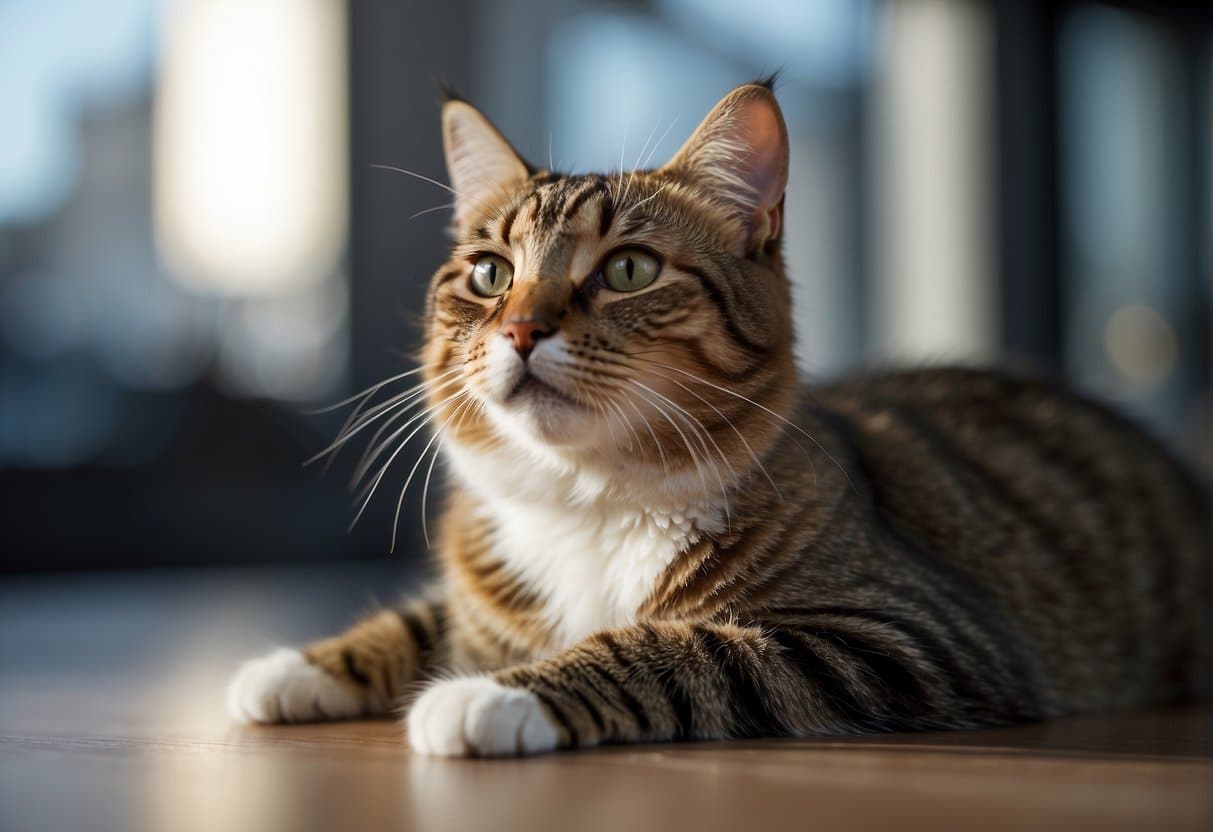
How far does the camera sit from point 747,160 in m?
1.72

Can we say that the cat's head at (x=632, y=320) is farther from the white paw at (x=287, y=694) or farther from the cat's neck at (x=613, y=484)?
the white paw at (x=287, y=694)

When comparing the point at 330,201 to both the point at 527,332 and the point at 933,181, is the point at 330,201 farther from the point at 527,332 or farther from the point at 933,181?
the point at 527,332

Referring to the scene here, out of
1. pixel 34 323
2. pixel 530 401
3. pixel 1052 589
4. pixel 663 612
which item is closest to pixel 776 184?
pixel 530 401

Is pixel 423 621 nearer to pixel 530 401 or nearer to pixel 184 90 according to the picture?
pixel 530 401

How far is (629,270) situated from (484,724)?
2.15 feet

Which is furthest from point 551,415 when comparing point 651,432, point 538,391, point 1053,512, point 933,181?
point 933,181

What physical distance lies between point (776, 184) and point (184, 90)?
3540mm

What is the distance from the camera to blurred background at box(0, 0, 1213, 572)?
4242 millimetres

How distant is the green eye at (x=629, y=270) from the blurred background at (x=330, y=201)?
56.5 inches

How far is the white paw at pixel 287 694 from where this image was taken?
1.63m

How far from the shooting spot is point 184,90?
4.57 m

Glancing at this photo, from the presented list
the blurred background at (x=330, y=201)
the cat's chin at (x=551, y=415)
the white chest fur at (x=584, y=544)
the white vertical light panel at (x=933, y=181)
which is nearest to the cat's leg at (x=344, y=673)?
the white chest fur at (x=584, y=544)

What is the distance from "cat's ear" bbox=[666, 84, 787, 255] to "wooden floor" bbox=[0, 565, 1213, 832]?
0.77 metres

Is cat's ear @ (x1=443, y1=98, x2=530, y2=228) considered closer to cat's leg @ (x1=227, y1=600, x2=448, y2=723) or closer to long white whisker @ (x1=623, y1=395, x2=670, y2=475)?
long white whisker @ (x1=623, y1=395, x2=670, y2=475)
